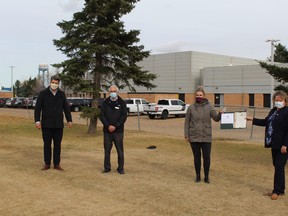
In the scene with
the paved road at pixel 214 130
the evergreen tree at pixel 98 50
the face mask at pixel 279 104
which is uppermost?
the evergreen tree at pixel 98 50

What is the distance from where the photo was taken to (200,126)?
7.98 meters

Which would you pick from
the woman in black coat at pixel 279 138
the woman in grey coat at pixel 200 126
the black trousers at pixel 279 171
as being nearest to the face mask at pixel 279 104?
the woman in black coat at pixel 279 138

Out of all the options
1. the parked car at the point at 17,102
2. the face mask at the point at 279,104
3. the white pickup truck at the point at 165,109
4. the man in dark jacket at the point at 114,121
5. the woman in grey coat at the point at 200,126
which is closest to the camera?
the face mask at the point at 279,104

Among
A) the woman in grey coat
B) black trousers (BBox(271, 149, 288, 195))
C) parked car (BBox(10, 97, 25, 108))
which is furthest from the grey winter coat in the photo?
parked car (BBox(10, 97, 25, 108))

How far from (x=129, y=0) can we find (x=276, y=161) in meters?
13.4

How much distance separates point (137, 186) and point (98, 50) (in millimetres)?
11438

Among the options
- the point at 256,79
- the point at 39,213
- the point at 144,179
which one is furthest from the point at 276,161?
the point at 256,79

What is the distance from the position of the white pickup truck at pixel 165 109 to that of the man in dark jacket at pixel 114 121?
88.7 ft

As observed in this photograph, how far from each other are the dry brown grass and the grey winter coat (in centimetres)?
89

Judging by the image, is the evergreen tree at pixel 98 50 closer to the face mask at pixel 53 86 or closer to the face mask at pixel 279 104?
the face mask at pixel 53 86

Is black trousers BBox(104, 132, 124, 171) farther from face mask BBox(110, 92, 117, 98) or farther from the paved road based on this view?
the paved road

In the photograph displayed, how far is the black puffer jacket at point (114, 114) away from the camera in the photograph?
888cm

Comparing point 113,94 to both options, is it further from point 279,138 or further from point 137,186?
point 279,138

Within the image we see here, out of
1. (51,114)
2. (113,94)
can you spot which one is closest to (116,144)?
(113,94)
